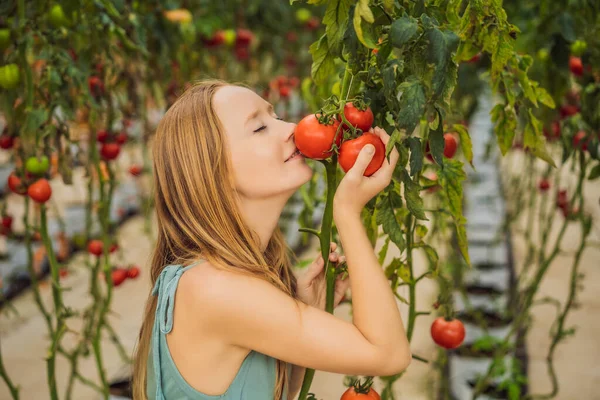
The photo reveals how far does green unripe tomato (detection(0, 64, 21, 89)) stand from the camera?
1.48 meters

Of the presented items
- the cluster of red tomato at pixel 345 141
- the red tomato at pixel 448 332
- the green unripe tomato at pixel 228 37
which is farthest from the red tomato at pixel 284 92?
the cluster of red tomato at pixel 345 141

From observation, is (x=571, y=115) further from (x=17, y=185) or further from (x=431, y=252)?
(x=17, y=185)

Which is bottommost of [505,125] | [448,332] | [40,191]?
[448,332]

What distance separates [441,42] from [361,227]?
0.26 metres

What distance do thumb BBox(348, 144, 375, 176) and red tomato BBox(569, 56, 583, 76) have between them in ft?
3.49

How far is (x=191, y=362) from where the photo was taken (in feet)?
3.25

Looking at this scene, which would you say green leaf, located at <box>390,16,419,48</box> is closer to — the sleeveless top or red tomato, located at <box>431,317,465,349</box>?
the sleeveless top

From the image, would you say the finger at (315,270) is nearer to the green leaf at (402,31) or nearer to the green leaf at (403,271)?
the green leaf at (403,271)

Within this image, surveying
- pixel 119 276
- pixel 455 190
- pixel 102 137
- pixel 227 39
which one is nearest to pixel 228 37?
pixel 227 39

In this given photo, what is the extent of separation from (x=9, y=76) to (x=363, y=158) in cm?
101

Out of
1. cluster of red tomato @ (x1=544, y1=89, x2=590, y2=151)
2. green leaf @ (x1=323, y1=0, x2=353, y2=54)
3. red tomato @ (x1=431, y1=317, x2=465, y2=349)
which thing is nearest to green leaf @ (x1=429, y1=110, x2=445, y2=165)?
green leaf @ (x1=323, y1=0, x2=353, y2=54)

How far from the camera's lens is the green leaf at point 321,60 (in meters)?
0.88

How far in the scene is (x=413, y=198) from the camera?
86 centimetres

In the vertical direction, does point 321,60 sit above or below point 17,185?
above
